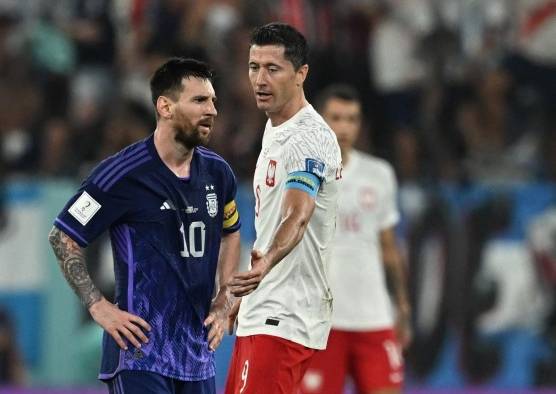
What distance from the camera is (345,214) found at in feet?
29.0

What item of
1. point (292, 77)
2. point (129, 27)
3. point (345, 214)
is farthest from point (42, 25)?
point (292, 77)

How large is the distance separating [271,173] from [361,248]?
2.67m

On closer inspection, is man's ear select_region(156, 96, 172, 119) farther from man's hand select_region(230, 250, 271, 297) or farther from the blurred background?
the blurred background

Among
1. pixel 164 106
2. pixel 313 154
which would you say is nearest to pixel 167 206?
pixel 164 106

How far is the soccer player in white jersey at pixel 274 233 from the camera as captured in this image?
629cm

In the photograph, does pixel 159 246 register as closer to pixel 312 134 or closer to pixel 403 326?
pixel 312 134

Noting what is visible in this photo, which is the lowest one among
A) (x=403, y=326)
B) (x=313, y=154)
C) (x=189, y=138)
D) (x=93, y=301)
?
(x=403, y=326)

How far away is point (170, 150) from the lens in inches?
237

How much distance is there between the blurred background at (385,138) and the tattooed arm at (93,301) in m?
5.86

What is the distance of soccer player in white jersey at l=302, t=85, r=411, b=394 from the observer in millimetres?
8609

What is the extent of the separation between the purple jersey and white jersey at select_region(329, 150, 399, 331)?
108 inches

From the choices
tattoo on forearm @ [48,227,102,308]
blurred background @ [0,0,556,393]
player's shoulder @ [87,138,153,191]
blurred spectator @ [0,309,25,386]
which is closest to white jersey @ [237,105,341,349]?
player's shoulder @ [87,138,153,191]

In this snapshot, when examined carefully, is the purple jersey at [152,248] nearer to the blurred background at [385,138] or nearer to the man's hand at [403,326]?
the man's hand at [403,326]

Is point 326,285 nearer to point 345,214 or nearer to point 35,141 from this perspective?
point 345,214
